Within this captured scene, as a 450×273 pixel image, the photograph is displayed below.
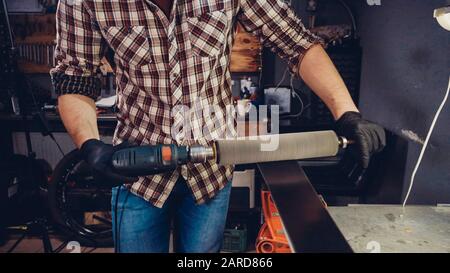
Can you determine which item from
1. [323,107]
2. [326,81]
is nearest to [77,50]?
[326,81]

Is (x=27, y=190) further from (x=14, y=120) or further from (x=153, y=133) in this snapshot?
(x=153, y=133)

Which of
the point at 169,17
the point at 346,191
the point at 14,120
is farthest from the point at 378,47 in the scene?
the point at 14,120

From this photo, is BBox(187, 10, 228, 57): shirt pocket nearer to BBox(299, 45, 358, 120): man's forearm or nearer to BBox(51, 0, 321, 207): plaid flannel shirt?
BBox(51, 0, 321, 207): plaid flannel shirt

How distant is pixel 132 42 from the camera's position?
1.18 m

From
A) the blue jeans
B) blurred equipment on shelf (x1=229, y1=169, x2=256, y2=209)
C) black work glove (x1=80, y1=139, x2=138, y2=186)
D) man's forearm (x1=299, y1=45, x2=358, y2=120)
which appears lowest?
blurred equipment on shelf (x1=229, y1=169, x2=256, y2=209)

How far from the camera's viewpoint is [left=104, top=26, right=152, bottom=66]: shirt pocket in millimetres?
1183

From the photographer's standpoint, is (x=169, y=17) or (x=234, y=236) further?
(x=234, y=236)

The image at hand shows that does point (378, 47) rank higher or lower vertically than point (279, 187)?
higher

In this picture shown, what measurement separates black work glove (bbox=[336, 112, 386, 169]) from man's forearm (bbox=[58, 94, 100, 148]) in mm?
827

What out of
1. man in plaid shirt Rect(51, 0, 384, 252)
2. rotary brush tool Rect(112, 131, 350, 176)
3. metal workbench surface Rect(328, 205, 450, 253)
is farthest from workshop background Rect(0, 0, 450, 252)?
rotary brush tool Rect(112, 131, 350, 176)

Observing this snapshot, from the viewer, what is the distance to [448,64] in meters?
1.89

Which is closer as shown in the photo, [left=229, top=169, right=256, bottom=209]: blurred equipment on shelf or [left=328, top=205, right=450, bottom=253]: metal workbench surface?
[left=328, top=205, right=450, bottom=253]: metal workbench surface

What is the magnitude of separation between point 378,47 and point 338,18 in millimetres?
704

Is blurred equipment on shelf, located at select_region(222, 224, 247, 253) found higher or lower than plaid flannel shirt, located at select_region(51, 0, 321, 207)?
lower
